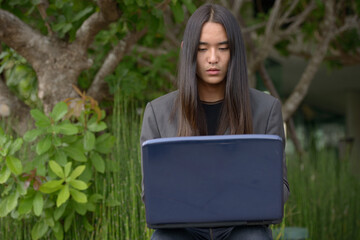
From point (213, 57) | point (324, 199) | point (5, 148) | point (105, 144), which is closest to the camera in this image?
point (213, 57)

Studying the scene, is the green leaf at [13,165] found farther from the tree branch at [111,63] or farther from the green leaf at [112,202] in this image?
the tree branch at [111,63]

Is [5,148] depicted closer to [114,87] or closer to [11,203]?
[11,203]

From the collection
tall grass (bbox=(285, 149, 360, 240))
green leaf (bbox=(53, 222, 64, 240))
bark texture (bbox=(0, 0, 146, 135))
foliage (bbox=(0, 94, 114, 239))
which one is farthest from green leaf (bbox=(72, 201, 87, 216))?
tall grass (bbox=(285, 149, 360, 240))

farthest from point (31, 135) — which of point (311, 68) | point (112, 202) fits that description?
point (311, 68)

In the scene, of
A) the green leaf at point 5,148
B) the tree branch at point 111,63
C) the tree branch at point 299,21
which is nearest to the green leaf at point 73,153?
the green leaf at point 5,148

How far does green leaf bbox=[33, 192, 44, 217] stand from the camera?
6.52 feet

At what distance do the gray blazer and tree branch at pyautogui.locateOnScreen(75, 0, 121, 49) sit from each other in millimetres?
904

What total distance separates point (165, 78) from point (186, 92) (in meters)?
2.12

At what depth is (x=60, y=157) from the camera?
204 cm

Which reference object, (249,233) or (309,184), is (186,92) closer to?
(249,233)

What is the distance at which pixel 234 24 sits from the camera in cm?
138

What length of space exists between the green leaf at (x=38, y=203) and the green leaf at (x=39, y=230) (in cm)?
17

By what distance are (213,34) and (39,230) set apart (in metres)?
1.23

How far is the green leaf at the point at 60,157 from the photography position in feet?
6.63
